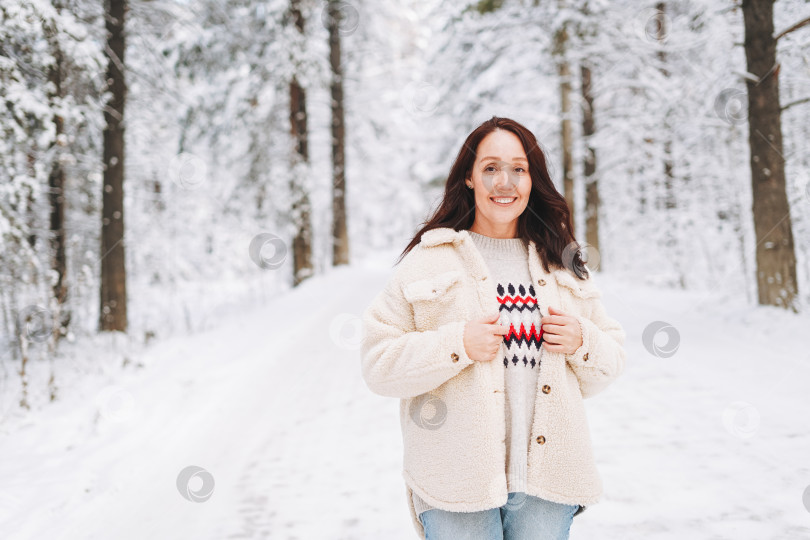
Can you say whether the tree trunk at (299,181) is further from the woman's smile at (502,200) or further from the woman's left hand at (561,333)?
the woman's left hand at (561,333)

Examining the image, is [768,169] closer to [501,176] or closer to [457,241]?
[501,176]

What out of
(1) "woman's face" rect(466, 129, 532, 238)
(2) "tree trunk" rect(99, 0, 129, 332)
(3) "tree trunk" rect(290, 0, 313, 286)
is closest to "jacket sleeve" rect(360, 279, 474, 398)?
(1) "woman's face" rect(466, 129, 532, 238)

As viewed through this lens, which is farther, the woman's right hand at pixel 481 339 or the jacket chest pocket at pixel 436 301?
the jacket chest pocket at pixel 436 301

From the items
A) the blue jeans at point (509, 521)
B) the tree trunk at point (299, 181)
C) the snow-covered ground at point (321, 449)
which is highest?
the tree trunk at point (299, 181)

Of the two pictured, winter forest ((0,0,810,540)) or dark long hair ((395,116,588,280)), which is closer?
dark long hair ((395,116,588,280))

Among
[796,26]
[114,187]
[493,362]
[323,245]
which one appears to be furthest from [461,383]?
[323,245]

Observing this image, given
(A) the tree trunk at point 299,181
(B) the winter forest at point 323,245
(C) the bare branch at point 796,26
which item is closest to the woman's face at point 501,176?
(B) the winter forest at point 323,245

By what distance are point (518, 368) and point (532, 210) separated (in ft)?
2.10

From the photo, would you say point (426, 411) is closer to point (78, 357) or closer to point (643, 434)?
point (643, 434)

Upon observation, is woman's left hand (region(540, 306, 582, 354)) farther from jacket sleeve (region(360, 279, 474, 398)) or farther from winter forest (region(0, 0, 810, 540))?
winter forest (region(0, 0, 810, 540))

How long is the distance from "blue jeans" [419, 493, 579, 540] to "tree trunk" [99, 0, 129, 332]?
8919 mm

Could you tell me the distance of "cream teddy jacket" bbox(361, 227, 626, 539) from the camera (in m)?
1.57

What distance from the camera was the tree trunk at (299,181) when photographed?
13766mm

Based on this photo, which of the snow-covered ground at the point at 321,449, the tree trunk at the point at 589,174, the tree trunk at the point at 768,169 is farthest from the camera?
the tree trunk at the point at 589,174
